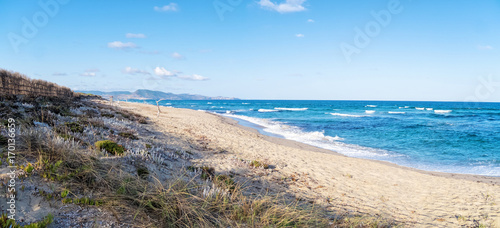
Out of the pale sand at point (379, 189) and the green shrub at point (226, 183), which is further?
the pale sand at point (379, 189)

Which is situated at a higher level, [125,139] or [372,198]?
[125,139]

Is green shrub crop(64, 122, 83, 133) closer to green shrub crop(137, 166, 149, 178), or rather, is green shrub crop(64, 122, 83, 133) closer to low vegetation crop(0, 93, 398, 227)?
low vegetation crop(0, 93, 398, 227)

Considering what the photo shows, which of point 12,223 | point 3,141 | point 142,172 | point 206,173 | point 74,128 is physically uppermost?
point 3,141

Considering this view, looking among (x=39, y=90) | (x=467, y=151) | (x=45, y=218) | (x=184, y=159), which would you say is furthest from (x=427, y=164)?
(x=39, y=90)

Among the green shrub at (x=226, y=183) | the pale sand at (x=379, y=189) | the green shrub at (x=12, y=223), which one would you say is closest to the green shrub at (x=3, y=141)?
the green shrub at (x=12, y=223)

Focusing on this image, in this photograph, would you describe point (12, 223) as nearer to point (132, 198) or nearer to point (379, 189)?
point (132, 198)

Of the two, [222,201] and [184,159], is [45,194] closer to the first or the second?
[222,201]

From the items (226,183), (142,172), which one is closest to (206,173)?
(226,183)

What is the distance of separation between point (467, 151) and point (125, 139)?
75.0ft

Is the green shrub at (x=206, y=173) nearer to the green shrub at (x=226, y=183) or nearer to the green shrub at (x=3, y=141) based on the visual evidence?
the green shrub at (x=226, y=183)

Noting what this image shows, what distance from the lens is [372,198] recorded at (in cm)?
739

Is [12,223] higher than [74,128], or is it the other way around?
[74,128]

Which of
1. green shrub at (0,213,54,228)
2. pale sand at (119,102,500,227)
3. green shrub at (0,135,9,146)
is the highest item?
green shrub at (0,135,9,146)

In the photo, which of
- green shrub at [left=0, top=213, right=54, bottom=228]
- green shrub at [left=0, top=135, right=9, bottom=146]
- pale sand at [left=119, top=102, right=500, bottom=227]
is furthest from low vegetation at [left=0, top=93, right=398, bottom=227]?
pale sand at [left=119, top=102, right=500, bottom=227]
